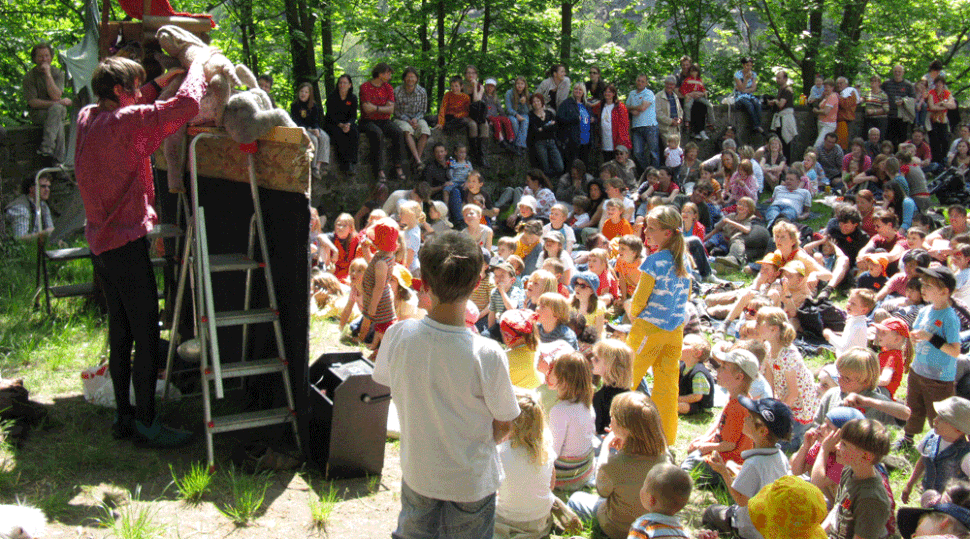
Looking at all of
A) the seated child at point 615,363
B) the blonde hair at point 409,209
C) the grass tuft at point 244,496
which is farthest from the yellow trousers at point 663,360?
the blonde hair at point 409,209

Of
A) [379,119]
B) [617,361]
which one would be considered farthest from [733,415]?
[379,119]

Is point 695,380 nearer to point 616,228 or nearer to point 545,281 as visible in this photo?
point 545,281

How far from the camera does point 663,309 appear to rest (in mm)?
4840

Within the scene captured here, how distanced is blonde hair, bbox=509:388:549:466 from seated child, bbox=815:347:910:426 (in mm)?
1787

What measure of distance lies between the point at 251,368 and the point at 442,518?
182cm

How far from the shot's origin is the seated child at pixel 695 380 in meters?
5.71

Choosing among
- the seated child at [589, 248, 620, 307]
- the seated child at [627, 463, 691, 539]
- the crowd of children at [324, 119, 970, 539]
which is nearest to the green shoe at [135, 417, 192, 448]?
the crowd of children at [324, 119, 970, 539]

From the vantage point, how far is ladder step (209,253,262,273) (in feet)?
13.8

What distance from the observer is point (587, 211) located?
11062 mm

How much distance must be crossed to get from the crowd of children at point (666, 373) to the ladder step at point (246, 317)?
1.01 m

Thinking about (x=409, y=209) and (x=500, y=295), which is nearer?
(x=500, y=295)

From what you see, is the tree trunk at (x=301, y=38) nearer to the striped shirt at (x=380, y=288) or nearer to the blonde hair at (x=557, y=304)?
the striped shirt at (x=380, y=288)

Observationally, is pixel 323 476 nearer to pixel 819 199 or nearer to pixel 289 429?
pixel 289 429

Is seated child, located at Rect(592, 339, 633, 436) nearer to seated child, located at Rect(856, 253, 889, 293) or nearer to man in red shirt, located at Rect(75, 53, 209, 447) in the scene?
man in red shirt, located at Rect(75, 53, 209, 447)
